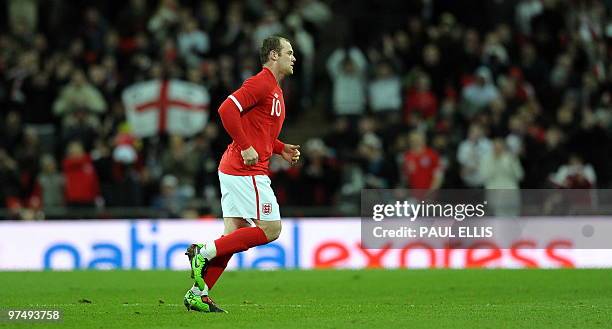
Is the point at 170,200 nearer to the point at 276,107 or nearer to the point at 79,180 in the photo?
the point at 79,180

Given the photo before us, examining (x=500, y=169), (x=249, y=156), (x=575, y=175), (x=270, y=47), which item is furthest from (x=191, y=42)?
(x=249, y=156)

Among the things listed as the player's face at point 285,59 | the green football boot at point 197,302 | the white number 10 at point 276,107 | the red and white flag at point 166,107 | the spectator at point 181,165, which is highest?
the red and white flag at point 166,107

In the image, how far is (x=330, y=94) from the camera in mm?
22875

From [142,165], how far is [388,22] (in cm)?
533

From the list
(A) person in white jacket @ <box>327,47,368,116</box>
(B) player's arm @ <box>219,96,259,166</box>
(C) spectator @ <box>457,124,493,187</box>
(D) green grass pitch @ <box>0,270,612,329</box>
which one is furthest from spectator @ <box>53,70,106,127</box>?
(B) player's arm @ <box>219,96,259,166</box>

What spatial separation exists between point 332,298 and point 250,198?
2534 millimetres

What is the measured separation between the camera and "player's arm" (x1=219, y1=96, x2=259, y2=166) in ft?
34.1

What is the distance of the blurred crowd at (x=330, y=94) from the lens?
20062mm

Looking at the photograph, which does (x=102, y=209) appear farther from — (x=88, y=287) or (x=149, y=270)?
(x=88, y=287)

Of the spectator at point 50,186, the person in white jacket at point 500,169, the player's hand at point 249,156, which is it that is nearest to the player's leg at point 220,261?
the player's hand at point 249,156

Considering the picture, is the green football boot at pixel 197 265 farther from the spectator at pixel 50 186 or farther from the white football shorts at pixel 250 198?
the spectator at pixel 50 186

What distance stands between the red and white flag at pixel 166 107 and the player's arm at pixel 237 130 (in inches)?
426

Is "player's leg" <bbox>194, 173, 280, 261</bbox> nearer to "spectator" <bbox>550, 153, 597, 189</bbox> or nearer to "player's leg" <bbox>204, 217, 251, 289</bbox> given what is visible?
"player's leg" <bbox>204, 217, 251, 289</bbox>

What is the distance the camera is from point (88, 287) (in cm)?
1452
